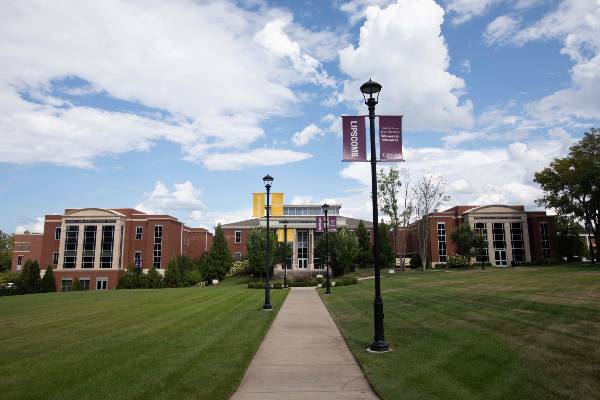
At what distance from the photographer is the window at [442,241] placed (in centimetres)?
6975

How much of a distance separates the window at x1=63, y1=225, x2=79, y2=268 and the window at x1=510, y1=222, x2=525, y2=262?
70.7 meters

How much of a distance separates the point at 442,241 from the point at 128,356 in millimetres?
66467

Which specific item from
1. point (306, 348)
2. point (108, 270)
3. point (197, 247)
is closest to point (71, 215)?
point (108, 270)

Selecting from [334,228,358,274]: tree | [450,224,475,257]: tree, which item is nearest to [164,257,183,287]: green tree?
[334,228,358,274]: tree

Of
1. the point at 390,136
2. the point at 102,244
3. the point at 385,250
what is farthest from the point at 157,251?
the point at 390,136

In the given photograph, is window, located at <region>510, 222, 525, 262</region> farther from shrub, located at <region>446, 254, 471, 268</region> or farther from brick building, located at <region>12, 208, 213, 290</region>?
brick building, located at <region>12, 208, 213, 290</region>

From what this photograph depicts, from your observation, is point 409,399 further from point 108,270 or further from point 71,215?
point 71,215

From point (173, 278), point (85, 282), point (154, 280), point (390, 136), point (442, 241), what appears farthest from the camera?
point (442, 241)

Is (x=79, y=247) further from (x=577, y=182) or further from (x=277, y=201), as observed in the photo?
(x=577, y=182)

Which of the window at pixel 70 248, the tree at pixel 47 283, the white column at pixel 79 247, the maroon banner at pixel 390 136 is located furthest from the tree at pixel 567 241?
the tree at pixel 47 283

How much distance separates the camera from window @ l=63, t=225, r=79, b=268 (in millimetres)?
65000

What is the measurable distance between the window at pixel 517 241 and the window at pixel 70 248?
232ft

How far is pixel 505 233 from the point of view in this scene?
68.5 m

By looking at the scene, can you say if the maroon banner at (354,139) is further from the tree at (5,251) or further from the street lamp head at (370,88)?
the tree at (5,251)
